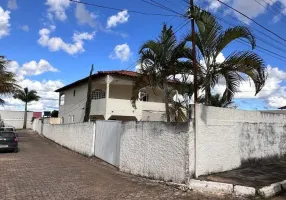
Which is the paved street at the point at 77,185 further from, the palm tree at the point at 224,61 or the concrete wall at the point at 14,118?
the concrete wall at the point at 14,118

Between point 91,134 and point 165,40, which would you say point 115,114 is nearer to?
point 91,134

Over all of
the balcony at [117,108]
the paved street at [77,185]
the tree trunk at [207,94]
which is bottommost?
the paved street at [77,185]

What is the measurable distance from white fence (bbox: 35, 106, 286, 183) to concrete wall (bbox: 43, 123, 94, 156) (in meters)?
3.67

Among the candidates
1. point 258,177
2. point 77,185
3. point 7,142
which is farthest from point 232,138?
point 7,142

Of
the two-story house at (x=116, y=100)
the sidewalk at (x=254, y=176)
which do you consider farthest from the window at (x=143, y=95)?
the sidewalk at (x=254, y=176)

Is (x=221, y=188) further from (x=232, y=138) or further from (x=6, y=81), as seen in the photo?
(x=6, y=81)

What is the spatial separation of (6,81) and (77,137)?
32.4 ft

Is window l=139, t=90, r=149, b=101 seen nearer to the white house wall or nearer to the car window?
the white house wall

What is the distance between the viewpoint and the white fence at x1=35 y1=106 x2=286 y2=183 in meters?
9.87

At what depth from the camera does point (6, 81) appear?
27.3 m

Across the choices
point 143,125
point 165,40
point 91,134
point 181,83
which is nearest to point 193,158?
point 143,125

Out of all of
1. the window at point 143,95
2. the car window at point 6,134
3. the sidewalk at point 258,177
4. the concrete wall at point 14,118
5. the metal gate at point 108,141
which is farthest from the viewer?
the concrete wall at point 14,118

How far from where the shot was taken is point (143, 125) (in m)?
11.7

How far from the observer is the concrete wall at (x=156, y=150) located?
9.80 m
